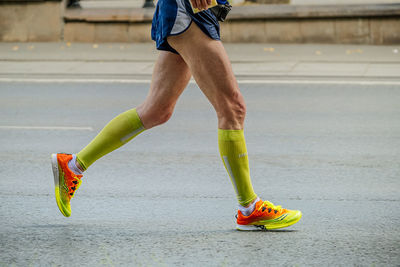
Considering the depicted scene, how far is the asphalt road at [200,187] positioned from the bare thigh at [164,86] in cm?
63

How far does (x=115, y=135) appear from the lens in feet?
16.9

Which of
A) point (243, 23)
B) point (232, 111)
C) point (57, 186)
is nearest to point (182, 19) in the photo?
point (232, 111)

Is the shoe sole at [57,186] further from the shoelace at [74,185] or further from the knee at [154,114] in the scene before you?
the knee at [154,114]

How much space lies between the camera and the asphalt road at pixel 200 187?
181 inches

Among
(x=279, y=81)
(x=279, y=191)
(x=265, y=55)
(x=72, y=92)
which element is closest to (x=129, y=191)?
(x=279, y=191)

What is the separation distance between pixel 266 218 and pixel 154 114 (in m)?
0.85

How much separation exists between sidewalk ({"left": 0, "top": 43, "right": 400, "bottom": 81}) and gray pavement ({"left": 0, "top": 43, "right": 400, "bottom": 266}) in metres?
0.35

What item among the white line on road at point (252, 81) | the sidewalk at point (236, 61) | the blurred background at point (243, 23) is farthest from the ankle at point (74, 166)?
the blurred background at point (243, 23)

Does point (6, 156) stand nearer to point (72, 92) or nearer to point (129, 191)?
point (129, 191)

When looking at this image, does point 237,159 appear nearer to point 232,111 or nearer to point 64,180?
point 232,111

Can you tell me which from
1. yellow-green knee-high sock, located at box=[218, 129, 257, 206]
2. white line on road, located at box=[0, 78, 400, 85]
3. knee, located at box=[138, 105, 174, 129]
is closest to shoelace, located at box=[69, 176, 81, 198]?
knee, located at box=[138, 105, 174, 129]

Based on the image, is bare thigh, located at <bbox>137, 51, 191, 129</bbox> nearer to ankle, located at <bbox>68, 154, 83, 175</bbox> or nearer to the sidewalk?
ankle, located at <bbox>68, 154, 83, 175</bbox>

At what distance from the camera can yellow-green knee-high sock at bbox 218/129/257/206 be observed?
4875 millimetres

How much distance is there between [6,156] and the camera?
7410 millimetres
